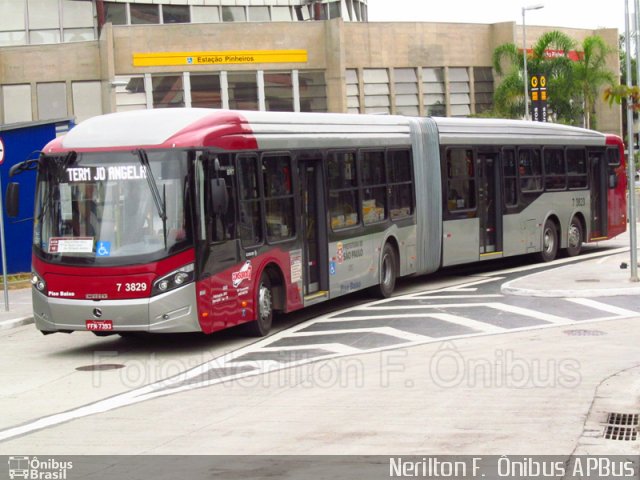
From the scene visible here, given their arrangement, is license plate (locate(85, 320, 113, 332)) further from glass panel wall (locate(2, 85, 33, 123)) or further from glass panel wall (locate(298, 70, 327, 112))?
glass panel wall (locate(298, 70, 327, 112))

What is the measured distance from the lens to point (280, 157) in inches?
691

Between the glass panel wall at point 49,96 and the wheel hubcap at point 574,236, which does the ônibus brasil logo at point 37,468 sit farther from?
the glass panel wall at point 49,96

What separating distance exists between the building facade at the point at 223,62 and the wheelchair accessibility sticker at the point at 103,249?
37.6 meters

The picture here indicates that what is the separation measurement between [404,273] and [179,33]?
118 feet

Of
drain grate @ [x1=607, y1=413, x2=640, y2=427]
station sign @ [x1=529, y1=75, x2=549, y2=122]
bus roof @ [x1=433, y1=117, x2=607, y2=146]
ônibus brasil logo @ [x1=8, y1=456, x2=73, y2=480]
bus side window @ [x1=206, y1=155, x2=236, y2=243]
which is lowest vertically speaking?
drain grate @ [x1=607, y1=413, x2=640, y2=427]

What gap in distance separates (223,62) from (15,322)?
3791cm

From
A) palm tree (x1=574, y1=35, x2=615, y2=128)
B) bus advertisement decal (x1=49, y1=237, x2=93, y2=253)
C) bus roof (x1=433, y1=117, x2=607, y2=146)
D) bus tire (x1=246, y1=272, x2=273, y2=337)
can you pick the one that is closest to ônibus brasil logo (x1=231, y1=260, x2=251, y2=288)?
bus tire (x1=246, y1=272, x2=273, y2=337)

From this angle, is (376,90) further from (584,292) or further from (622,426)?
(622,426)

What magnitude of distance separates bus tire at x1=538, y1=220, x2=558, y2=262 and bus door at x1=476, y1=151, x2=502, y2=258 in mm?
2265

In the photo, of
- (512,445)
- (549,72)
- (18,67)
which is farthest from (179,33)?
(512,445)

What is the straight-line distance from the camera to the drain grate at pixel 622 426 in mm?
9711

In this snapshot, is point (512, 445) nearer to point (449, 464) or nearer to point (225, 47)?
point (449, 464)

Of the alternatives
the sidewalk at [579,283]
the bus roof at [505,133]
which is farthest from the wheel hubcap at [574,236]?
the sidewalk at [579,283]

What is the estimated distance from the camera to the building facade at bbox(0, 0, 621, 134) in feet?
182
